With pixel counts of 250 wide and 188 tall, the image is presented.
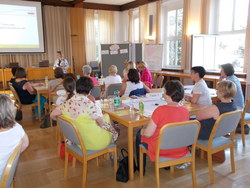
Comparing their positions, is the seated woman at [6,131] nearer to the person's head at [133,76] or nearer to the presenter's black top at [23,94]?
the person's head at [133,76]

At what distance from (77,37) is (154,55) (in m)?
3.43

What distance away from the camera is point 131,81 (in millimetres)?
3805

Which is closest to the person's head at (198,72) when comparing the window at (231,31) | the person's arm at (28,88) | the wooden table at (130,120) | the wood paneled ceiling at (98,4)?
the wooden table at (130,120)

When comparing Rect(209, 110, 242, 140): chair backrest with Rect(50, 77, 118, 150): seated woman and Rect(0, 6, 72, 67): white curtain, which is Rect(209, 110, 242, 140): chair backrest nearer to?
Rect(50, 77, 118, 150): seated woman

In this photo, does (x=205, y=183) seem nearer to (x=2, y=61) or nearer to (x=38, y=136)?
(x=38, y=136)

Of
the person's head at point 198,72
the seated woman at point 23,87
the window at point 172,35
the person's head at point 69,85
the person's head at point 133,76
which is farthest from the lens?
the window at point 172,35

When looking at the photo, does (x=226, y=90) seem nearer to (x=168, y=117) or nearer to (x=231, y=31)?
(x=168, y=117)

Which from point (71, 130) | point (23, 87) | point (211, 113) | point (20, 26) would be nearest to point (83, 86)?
point (71, 130)

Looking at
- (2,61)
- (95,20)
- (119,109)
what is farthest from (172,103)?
(95,20)

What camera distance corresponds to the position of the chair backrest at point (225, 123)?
2166mm

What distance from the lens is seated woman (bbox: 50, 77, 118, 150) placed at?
2174 millimetres

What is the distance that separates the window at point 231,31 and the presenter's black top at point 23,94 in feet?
17.2

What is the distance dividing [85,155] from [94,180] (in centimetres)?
49

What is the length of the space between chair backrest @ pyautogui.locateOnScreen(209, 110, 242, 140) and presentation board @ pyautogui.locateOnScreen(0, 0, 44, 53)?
8.02 metres
